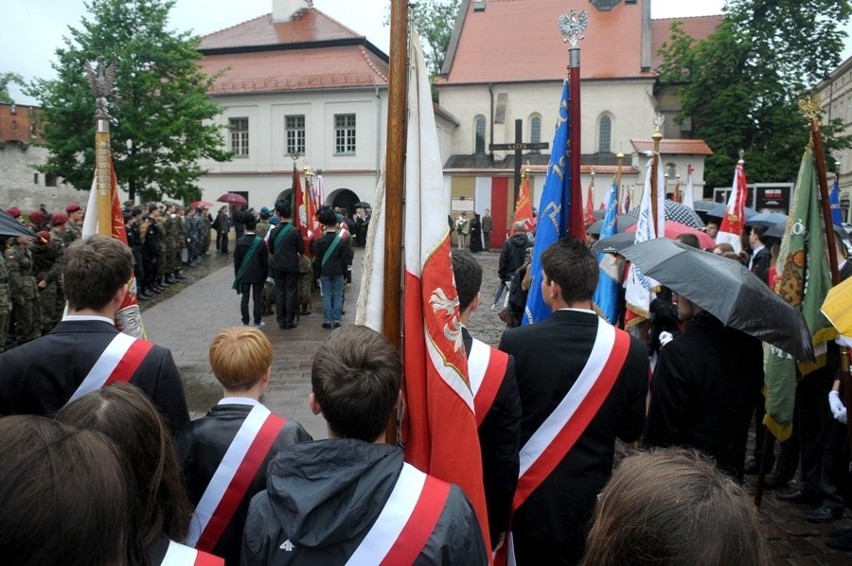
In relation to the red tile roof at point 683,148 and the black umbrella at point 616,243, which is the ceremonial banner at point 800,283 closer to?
the black umbrella at point 616,243

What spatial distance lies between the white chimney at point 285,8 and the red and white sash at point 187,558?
43290mm

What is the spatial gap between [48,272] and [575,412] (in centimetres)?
947

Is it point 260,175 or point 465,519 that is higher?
point 260,175

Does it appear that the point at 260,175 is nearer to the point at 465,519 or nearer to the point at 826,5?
the point at 826,5

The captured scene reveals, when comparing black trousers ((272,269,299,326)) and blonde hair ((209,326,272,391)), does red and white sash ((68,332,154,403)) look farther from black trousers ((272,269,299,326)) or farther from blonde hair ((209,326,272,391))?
black trousers ((272,269,299,326))

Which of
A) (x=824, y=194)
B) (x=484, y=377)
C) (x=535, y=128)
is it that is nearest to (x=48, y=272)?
(x=484, y=377)

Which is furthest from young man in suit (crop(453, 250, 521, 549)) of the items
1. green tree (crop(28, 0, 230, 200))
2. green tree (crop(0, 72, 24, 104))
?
green tree (crop(0, 72, 24, 104))

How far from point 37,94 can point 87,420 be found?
26.3 m

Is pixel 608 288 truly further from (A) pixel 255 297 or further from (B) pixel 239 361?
(A) pixel 255 297

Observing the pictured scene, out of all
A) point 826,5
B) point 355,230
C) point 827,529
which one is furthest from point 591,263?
point 826,5

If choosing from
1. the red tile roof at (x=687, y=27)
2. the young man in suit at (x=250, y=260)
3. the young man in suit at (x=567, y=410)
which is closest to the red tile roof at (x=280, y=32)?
the red tile roof at (x=687, y=27)

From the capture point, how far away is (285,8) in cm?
4116

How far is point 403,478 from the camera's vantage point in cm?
183

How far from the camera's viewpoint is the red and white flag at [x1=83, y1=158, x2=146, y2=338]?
3.58 meters
